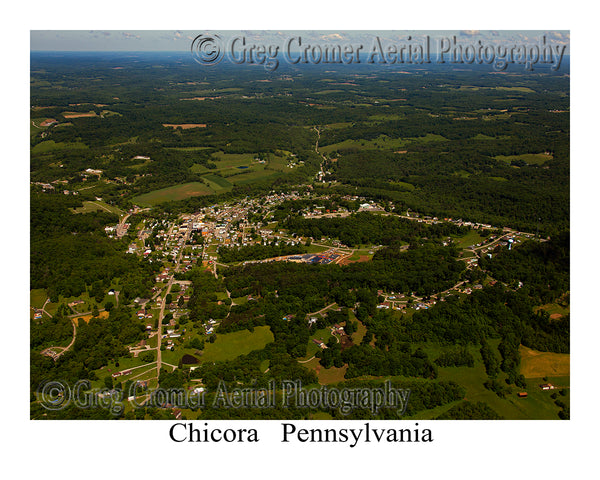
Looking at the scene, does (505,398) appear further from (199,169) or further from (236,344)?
(199,169)

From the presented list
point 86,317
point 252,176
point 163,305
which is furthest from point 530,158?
point 86,317

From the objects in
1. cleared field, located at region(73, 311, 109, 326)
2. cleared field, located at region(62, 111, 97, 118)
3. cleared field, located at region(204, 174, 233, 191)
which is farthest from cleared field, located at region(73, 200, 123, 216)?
cleared field, located at region(62, 111, 97, 118)

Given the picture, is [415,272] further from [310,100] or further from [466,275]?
[310,100]

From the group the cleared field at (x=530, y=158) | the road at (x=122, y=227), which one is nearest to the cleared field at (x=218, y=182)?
the road at (x=122, y=227)

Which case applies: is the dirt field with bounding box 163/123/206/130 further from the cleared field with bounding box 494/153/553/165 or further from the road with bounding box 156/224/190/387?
the cleared field with bounding box 494/153/553/165

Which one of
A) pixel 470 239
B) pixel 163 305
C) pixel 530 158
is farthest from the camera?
pixel 530 158

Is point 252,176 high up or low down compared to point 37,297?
up
